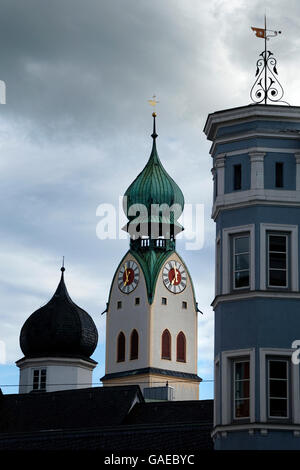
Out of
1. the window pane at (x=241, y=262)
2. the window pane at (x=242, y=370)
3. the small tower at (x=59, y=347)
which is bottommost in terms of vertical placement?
the window pane at (x=242, y=370)

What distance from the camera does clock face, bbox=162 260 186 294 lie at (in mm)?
118062

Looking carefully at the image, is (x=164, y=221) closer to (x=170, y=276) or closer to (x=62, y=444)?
(x=170, y=276)

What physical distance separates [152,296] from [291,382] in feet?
258

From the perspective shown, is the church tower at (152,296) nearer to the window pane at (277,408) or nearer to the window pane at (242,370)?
the window pane at (242,370)

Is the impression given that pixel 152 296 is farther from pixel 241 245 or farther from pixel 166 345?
pixel 241 245

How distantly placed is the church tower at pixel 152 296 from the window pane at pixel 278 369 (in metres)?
76.6

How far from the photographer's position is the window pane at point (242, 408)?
38719mm

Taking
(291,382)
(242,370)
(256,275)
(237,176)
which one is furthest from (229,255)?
(291,382)

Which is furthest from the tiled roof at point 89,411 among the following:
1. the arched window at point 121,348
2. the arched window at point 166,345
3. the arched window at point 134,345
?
the arched window at point 121,348

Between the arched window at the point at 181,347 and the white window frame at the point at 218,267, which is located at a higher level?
A: the arched window at the point at 181,347

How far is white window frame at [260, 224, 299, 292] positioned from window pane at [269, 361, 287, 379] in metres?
2.11

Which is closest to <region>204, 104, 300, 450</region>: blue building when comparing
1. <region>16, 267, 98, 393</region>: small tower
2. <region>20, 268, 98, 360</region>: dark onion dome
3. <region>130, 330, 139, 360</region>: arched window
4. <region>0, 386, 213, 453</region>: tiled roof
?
<region>0, 386, 213, 453</region>: tiled roof

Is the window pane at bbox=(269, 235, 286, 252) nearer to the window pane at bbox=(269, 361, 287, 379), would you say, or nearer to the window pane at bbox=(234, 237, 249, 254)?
the window pane at bbox=(234, 237, 249, 254)
